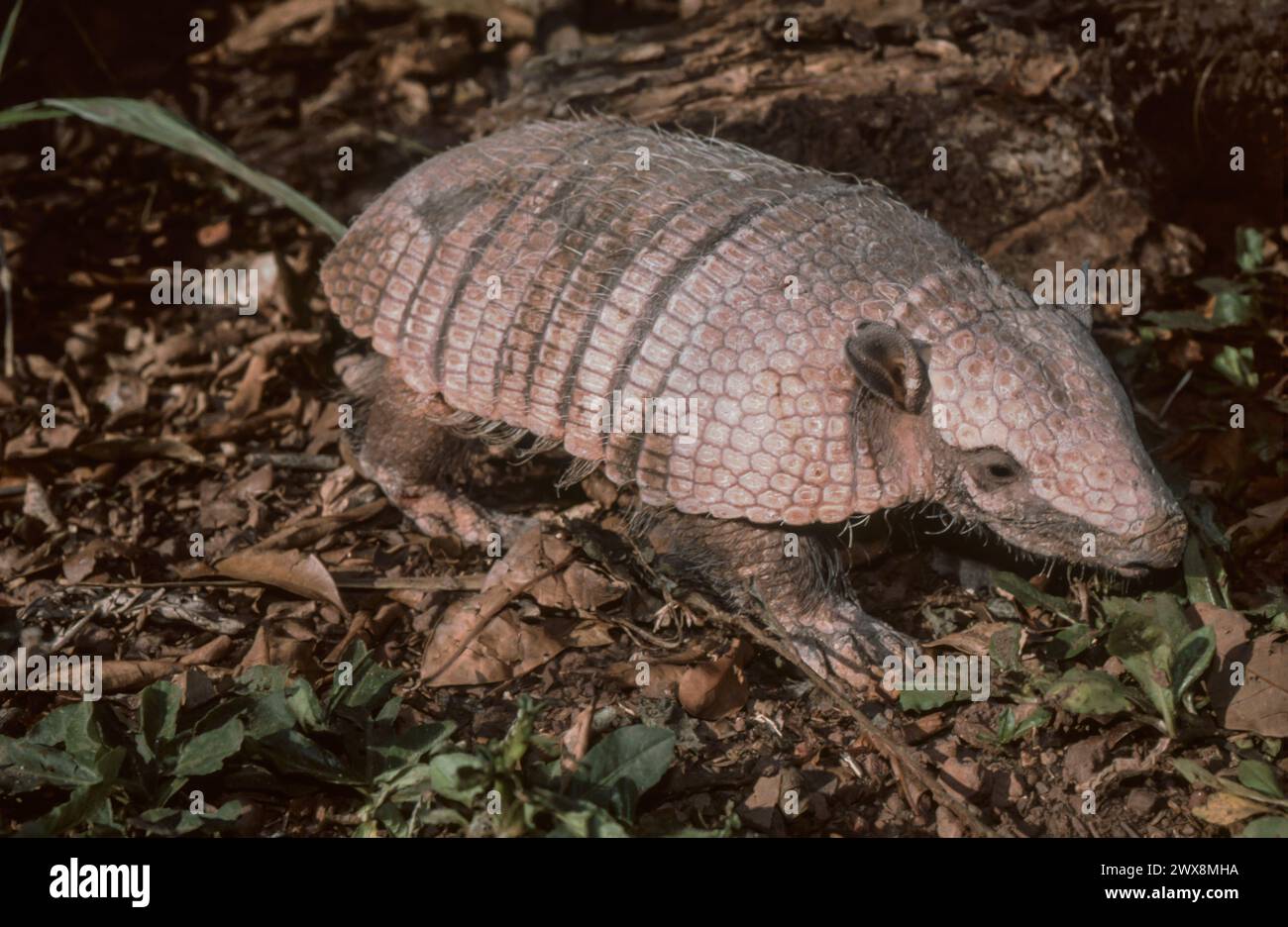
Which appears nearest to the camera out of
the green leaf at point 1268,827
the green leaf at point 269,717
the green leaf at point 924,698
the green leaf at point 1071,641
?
the green leaf at point 1268,827

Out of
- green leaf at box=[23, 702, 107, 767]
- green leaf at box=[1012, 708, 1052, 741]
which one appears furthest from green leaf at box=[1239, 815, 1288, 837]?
green leaf at box=[23, 702, 107, 767]

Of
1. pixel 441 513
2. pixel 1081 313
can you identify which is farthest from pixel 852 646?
pixel 441 513

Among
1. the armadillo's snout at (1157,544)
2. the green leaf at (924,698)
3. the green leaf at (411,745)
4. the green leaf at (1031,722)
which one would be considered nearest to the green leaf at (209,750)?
the green leaf at (411,745)

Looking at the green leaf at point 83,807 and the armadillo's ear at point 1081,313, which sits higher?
the armadillo's ear at point 1081,313

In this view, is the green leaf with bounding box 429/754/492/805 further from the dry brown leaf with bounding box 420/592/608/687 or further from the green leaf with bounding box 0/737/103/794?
the green leaf with bounding box 0/737/103/794

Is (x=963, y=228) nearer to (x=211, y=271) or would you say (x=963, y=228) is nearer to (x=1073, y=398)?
(x=1073, y=398)

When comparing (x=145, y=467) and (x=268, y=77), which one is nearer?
(x=145, y=467)

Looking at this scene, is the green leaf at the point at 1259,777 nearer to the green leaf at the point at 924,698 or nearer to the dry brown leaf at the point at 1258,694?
the dry brown leaf at the point at 1258,694

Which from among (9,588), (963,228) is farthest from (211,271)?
(963,228)
